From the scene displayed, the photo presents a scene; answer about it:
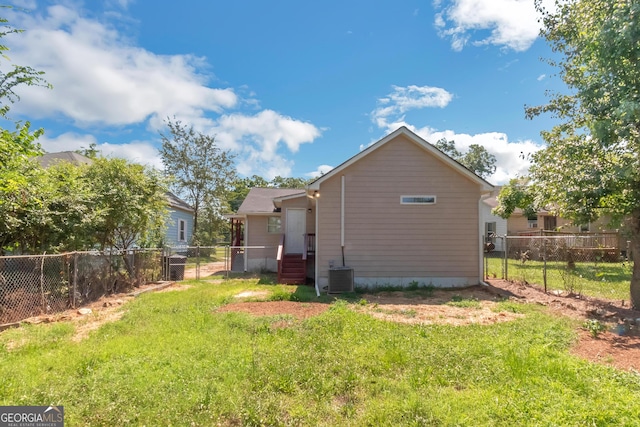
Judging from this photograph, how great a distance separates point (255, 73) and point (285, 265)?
7877 mm

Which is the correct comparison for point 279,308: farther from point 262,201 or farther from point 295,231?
point 262,201

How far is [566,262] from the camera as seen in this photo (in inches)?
498

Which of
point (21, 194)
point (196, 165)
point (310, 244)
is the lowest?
point (310, 244)

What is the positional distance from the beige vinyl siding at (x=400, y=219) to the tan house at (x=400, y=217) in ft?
0.10

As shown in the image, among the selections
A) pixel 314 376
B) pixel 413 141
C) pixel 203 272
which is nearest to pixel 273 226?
pixel 203 272

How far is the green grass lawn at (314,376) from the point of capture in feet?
9.32

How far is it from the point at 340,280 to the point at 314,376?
19.6ft

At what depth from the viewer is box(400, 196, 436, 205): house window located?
10.3m

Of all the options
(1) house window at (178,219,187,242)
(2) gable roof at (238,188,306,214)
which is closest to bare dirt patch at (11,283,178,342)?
(2) gable roof at (238,188,306,214)

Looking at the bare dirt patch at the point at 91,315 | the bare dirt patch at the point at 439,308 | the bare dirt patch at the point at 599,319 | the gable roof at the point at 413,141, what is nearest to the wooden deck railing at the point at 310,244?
the gable roof at the point at 413,141

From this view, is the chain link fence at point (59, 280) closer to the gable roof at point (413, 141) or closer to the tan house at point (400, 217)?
the tan house at point (400, 217)

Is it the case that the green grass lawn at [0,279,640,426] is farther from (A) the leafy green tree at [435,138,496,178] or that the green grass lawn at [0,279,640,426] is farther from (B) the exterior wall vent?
(A) the leafy green tree at [435,138,496,178]

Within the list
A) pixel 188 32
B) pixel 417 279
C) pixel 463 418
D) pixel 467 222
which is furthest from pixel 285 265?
pixel 463 418

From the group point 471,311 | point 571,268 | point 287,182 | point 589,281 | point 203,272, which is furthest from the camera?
point 287,182
